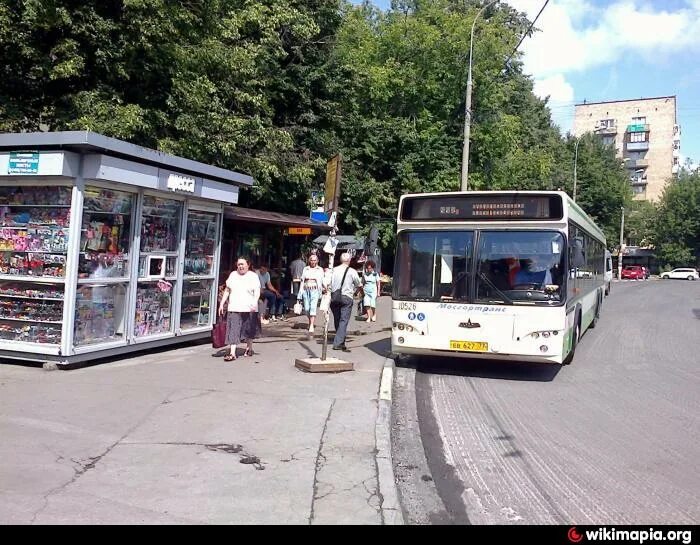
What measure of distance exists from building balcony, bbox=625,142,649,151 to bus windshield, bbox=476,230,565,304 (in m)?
91.8

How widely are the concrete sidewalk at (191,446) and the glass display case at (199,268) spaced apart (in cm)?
199

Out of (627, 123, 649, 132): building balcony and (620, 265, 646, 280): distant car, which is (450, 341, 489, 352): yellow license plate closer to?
(620, 265, 646, 280): distant car

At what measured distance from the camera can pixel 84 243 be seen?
8.97 m

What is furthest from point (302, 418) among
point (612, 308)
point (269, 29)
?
point (612, 308)

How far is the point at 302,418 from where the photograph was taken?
22.6 ft

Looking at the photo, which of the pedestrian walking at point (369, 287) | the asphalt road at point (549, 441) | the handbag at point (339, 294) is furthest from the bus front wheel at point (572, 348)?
the pedestrian walking at point (369, 287)

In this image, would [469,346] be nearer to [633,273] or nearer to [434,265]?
[434,265]

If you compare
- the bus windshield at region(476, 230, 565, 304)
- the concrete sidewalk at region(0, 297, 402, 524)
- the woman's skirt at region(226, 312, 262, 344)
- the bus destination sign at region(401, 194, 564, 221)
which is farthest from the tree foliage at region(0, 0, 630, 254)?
the bus windshield at region(476, 230, 565, 304)

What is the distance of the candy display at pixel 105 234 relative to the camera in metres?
8.98

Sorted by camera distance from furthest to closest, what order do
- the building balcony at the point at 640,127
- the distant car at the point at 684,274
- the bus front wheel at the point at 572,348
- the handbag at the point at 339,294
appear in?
the building balcony at the point at 640,127 < the distant car at the point at 684,274 < the handbag at the point at 339,294 < the bus front wheel at the point at 572,348

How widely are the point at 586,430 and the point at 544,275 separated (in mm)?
3012

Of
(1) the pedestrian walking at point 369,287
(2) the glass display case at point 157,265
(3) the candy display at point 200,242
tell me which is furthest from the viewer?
(1) the pedestrian walking at point 369,287

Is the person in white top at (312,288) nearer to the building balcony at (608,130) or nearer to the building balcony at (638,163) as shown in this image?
the building balcony at (638,163)
